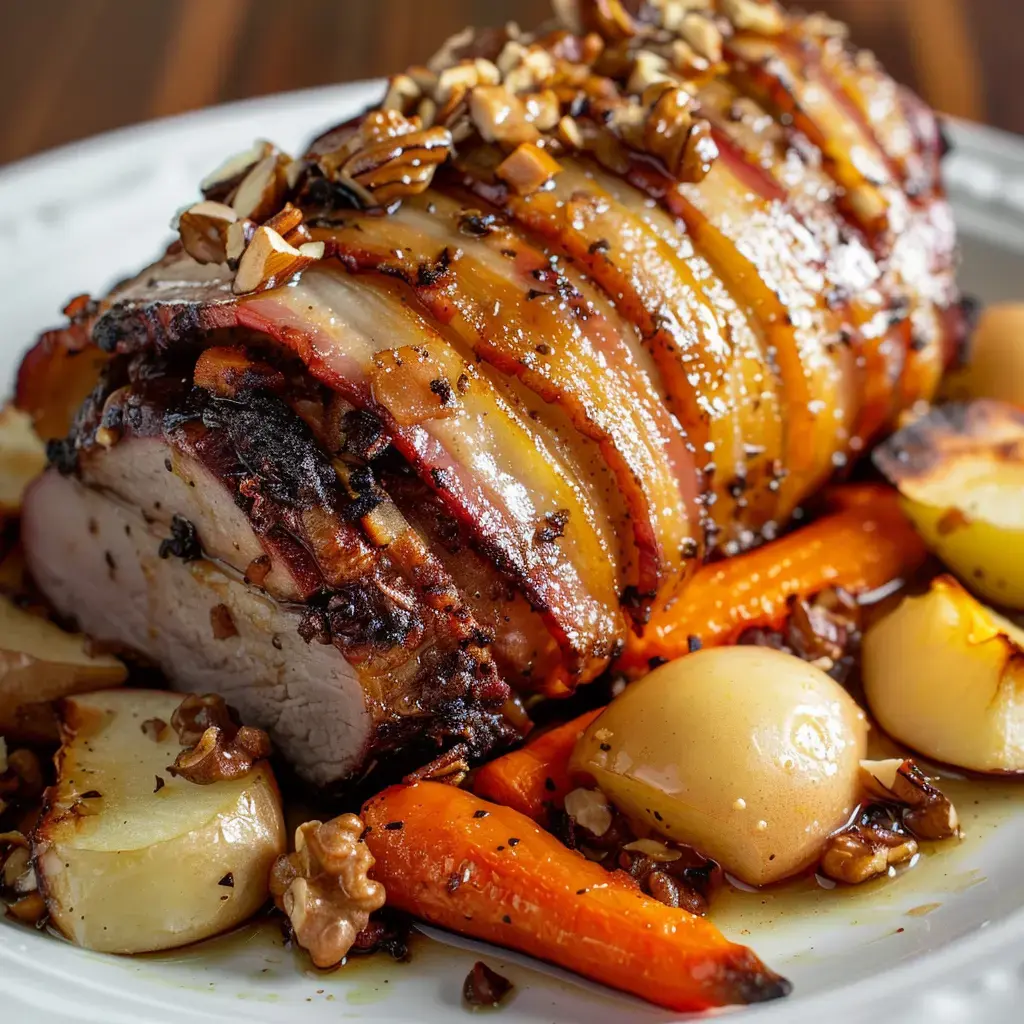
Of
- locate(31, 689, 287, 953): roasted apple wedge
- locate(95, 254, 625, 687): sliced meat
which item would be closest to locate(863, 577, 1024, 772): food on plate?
locate(95, 254, 625, 687): sliced meat

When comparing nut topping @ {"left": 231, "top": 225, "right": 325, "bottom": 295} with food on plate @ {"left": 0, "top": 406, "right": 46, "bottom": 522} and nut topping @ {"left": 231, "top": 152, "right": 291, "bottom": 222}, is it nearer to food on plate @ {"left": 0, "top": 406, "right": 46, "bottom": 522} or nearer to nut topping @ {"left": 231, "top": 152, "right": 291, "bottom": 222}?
nut topping @ {"left": 231, "top": 152, "right": 291, "bottom": 222}

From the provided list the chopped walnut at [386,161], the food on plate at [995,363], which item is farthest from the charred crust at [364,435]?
the food on plate at [995,363]

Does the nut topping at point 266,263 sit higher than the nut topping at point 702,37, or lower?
lower

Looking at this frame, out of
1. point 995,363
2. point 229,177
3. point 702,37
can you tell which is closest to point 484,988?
point 229,177

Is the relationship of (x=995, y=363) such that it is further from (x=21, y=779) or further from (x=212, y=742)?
(x=21, y=779)

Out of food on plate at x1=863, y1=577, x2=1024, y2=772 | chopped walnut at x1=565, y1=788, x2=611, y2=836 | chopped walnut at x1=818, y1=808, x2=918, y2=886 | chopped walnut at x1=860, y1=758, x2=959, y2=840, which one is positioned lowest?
chopped walnut at x1=565, y1=788, x2=611, y2=836

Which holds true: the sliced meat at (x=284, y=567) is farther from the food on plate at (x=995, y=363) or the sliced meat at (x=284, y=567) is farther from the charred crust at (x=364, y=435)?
the food on plate at (x=995, y=363)

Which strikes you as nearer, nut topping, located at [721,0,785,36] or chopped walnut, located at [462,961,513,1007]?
chopped walnut, located at [462,961,513,1007]
